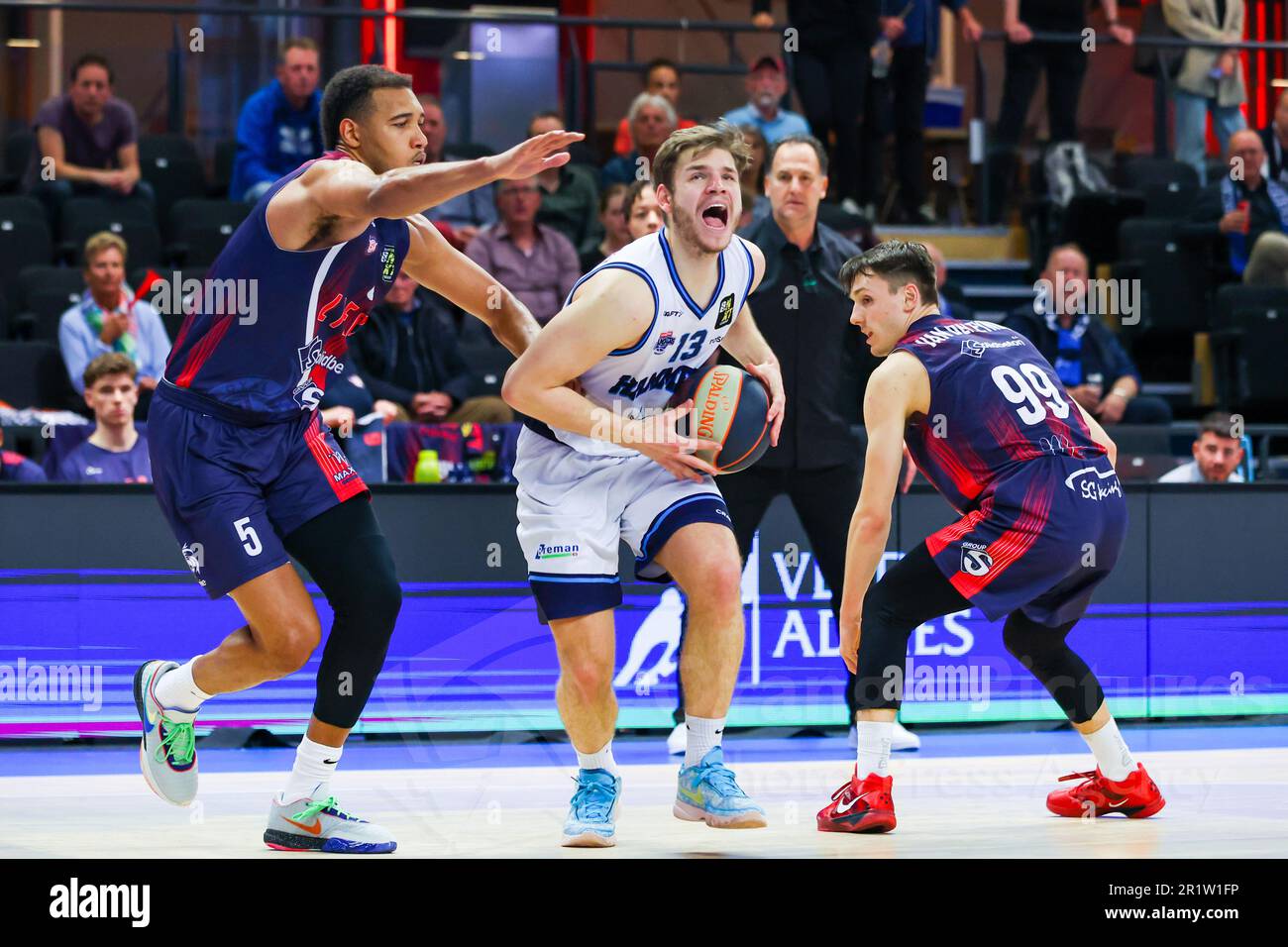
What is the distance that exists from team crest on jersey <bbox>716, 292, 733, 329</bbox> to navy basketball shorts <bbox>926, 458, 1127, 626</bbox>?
0.84 metres

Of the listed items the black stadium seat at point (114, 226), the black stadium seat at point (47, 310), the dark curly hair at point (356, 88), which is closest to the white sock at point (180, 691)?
the dark curly hair at point (356, 88)

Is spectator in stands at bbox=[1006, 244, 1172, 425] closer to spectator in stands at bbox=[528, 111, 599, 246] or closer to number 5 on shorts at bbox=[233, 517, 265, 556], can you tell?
spectator in stands at bbox=[528, 111, 599, 246]

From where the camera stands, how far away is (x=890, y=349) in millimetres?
4984

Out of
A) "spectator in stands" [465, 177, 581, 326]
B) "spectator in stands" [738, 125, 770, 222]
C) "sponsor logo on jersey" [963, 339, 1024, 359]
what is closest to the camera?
"sponsor logo on jersey" [963, 339, 1024, 359]

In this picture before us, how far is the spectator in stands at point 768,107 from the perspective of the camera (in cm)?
1021

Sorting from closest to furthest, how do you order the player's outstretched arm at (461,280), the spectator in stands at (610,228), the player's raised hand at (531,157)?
the player's raised hand at (531,157) < the player's outstretched arm at (461,280) < the spectator in stands at (610,228)

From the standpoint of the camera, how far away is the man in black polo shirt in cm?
640

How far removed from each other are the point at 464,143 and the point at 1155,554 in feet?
17.6

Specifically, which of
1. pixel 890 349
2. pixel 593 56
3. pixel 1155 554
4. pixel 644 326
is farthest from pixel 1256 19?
pixel 644 326

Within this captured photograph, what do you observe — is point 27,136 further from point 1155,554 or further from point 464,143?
point 1155,554

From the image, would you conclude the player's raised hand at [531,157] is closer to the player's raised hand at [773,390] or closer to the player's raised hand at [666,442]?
the player's raised hand at [666,442]

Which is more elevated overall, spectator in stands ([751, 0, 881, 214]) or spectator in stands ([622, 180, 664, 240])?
spectator in stands ([751, 0, 881, 214])

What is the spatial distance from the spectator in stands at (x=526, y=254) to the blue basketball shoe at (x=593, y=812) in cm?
475

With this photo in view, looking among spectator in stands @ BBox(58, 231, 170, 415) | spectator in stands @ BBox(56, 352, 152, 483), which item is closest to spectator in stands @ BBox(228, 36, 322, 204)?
spectator in stands @ BBox(58, 231, 170, 415)
